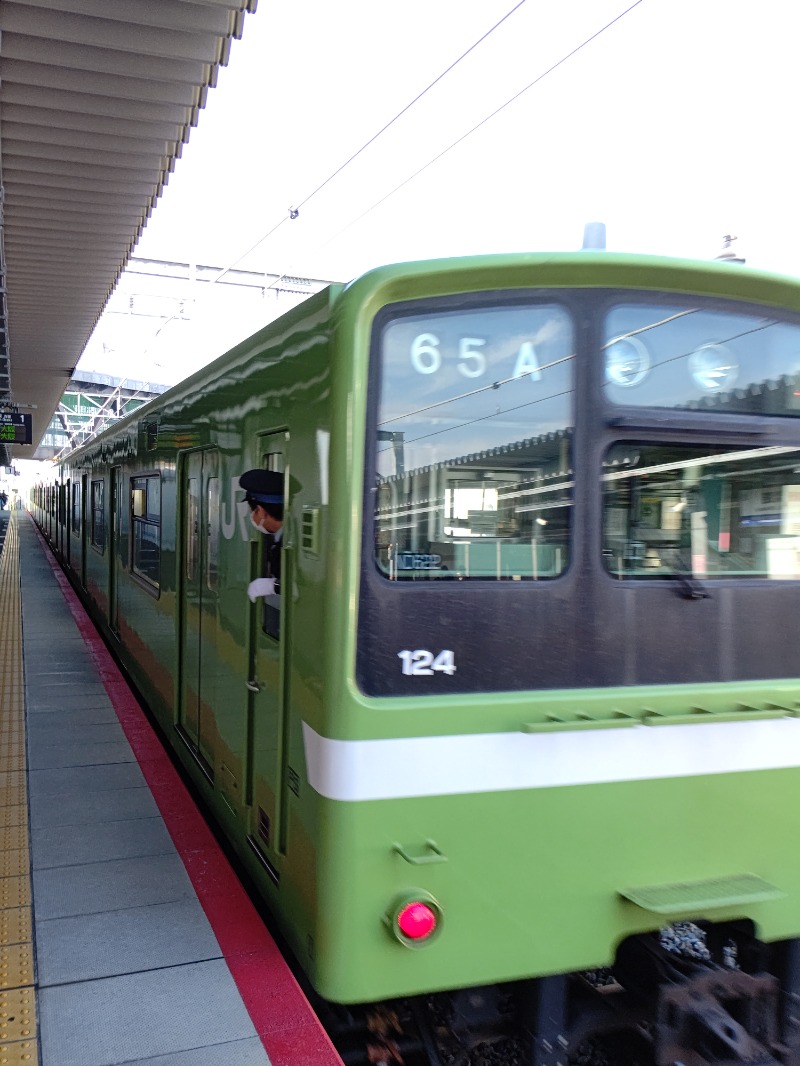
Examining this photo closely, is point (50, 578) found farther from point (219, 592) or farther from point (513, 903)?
point (513, 903)

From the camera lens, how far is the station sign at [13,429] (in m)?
19.4

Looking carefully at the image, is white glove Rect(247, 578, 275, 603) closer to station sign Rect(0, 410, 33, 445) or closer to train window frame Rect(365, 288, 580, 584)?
train window frame Rect(365, 288, 580, 584)

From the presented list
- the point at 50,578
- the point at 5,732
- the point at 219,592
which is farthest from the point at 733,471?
the point at 50,578

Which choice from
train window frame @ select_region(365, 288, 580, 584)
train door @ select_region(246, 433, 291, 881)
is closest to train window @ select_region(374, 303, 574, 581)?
train window frame @ select_region(365, 288, 580, 584)

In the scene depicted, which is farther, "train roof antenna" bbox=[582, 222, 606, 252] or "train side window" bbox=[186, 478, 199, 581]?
"train side window" bbox=[186, 478, 199, 581]

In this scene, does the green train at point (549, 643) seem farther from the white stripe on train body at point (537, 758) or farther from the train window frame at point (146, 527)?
the train window frame at point (146, 527)

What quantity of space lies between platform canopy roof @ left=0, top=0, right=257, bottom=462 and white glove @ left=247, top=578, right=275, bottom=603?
120 inches

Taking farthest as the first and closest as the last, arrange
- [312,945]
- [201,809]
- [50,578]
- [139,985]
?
[50,578]
[201,809]
[139,985]
[312,945]

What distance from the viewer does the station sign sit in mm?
19438

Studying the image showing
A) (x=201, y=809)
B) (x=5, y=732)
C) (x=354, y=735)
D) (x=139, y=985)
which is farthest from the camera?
(x=5, y=732)

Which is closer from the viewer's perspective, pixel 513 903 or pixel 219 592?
pixel 513 903

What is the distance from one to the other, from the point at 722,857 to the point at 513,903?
0.71 metres

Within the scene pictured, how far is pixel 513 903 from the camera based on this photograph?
2.64 meters

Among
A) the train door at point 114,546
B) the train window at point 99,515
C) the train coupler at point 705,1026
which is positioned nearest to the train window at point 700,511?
the train coupler at point 705,1026
